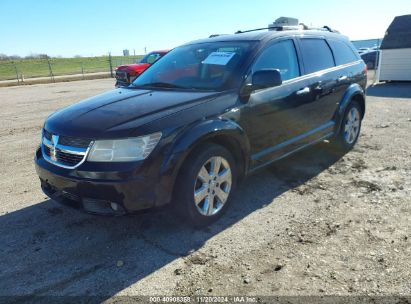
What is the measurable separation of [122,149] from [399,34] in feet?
57.0

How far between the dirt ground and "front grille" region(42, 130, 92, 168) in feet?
2.53

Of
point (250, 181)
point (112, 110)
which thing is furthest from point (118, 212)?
point (250, 181)

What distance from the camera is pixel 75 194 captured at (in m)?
3.23

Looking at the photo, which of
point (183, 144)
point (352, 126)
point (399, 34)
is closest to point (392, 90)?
point (399, 34)

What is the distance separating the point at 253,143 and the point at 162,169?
127 cm

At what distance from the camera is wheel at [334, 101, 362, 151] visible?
18.9 feet

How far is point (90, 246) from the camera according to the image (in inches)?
134

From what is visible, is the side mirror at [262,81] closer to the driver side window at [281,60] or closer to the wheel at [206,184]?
the driver side window at [281,60]

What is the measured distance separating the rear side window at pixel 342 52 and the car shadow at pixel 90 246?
2.34m

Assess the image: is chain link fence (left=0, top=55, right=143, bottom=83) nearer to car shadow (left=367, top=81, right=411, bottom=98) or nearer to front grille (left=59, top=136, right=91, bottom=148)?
car shadow (left=367, top=81, right=411, bottom=98)

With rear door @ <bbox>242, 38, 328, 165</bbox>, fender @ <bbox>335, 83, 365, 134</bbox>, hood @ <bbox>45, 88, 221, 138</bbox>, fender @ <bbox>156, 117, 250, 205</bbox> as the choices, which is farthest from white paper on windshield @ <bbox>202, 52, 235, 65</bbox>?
fender @ <bbox>335, 83, 365, 134</bbox>

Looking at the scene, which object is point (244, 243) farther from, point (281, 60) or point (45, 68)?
point (45, 68)

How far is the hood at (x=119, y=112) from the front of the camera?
317cm

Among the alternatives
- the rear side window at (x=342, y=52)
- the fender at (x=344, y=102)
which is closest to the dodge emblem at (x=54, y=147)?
the fender at (x=344, y=102)
